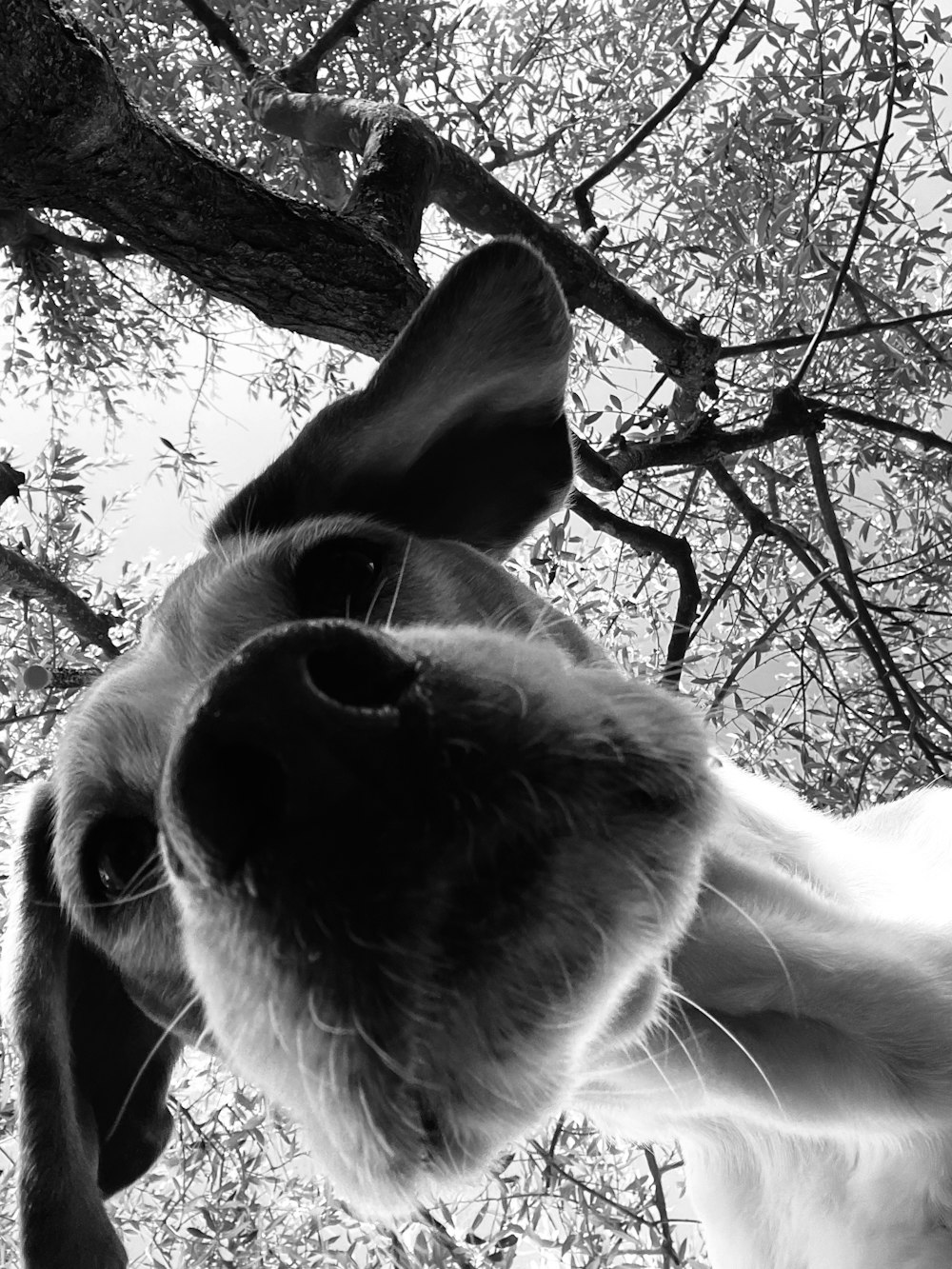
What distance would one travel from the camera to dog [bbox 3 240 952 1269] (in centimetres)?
111

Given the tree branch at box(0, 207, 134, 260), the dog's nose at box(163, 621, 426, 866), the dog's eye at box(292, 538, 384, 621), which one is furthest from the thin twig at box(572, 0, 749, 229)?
the dog's nose at box(163, 621, 426, 866)

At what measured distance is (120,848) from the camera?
1.81 m

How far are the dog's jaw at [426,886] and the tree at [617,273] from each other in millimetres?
A: 1809

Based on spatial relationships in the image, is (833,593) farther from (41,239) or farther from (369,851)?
(41,239)

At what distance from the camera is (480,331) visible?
84.5 inches

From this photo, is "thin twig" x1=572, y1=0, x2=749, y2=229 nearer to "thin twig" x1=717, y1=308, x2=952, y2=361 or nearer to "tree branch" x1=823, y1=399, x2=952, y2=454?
"thin twig" x1=717, y1=308, x2=952, y2=361

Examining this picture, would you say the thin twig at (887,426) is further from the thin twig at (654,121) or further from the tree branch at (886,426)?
the thin twig at (654,121)

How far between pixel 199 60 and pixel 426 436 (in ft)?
13.5

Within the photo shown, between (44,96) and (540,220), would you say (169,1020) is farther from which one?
(540,220)

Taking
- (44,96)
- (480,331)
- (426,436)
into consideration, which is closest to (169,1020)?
(426,436)

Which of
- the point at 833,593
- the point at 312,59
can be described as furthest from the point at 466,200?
the point at 833,593

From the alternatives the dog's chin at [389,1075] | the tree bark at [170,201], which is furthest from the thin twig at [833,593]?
the dog's chin at [389,1075]

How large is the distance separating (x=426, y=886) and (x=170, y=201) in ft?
7.34

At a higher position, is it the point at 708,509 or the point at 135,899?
the point at 708,509
